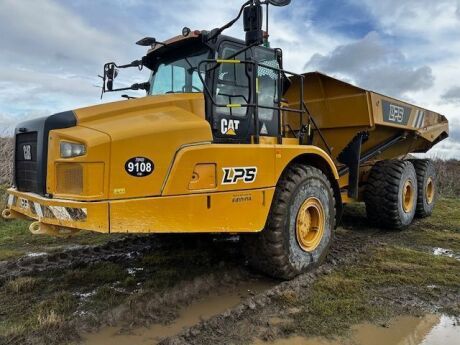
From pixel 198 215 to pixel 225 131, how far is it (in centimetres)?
93

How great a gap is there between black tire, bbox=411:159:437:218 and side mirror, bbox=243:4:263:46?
5.75 m

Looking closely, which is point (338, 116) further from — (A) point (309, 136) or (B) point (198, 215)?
(B) point (198, 215)

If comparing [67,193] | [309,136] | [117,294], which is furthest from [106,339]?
[309,136]

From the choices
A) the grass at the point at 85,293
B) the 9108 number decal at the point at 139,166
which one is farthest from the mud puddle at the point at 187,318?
the 9108 number decal at the point at 139,166

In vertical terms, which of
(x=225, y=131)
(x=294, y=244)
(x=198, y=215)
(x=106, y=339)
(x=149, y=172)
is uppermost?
(x=225, y=131)

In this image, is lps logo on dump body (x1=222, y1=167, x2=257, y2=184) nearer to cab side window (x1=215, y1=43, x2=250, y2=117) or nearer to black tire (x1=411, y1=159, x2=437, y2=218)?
cab side window (x1=215, y1=43, x2=250, y2=117)

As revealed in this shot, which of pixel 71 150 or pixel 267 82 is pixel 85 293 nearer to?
pixel 71 150

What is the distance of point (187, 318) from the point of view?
12.3 ft

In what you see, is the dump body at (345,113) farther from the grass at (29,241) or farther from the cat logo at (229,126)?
the grass at (29,241)

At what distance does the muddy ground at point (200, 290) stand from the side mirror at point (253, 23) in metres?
2.27

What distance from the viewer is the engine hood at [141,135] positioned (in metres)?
3.54

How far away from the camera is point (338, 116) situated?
22.5 feet

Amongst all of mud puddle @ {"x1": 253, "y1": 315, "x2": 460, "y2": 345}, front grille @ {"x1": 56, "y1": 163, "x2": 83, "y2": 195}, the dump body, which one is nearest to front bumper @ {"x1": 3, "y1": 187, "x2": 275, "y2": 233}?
front grille @ {"x1": 56, "y1": 163, "x2": 83, "y2": 195}

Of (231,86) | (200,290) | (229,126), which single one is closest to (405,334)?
(200,290)
